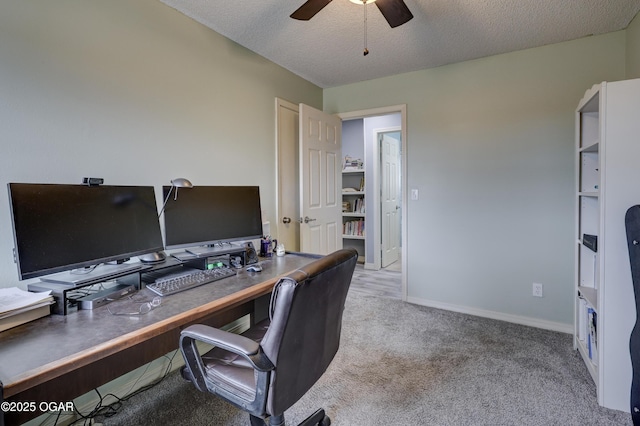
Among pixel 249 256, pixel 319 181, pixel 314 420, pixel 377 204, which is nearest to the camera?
pixel 314 420

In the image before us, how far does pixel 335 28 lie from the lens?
233 cm

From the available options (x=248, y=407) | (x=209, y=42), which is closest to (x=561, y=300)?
(x=248, y=407)

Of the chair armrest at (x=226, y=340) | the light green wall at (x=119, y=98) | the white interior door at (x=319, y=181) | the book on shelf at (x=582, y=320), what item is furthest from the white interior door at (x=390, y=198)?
the chair armrest at (x=226, y=340)

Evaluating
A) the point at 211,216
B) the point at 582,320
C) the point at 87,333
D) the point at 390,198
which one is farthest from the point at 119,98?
the point at 390,198

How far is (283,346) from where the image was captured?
1051 mm

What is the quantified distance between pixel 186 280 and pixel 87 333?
53cm

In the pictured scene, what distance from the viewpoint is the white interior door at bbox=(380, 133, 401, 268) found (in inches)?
194

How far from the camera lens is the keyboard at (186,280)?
1.44 m

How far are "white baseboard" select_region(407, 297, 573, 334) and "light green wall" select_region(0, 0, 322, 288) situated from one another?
2.12 meters

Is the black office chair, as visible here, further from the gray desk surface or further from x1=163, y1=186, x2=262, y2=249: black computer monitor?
x1=163, y1=186, x2=262, y2=249: black computer monitor

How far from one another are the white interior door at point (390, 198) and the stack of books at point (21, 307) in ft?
13.8

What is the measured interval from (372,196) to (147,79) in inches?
136

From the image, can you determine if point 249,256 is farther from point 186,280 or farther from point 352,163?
point 352,163

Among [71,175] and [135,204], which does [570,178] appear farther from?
[71,175]
